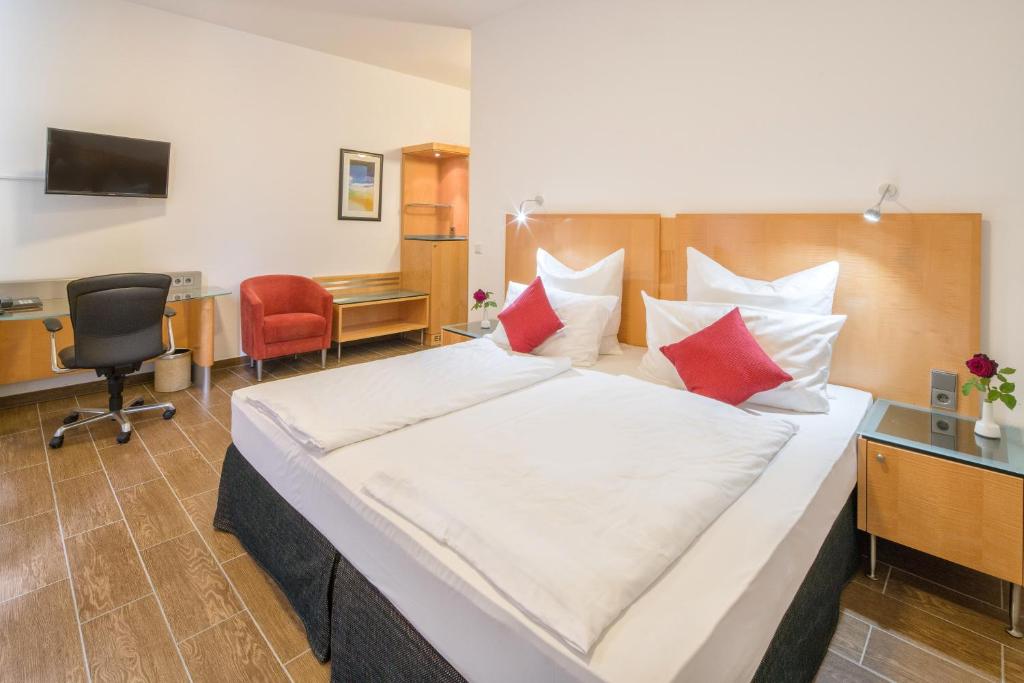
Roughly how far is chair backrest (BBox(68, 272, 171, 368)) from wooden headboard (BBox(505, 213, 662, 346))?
243cm

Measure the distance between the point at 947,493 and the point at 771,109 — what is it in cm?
190

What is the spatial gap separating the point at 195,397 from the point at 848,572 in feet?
14.1

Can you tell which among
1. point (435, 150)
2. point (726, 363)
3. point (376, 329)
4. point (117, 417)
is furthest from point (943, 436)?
point (435, 150)

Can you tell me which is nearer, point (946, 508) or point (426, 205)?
point (946, 508)

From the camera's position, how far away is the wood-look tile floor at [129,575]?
1622mm

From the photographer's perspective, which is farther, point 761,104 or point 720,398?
point 761,104

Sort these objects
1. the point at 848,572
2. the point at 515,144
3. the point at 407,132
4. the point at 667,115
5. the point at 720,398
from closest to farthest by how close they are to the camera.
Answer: the point at 848,572, the point at 720,398, the point at 667,115, the point at 515,144, the point at 407,132

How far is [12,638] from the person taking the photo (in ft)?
5.52

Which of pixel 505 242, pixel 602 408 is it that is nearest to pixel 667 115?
pixel 505 242

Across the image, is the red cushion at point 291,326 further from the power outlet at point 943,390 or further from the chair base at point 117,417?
the power outlet at point 943,390

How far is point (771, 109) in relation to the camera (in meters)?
2.62

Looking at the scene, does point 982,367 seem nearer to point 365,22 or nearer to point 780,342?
point 780,342

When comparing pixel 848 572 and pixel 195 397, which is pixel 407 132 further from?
pixel 848 572

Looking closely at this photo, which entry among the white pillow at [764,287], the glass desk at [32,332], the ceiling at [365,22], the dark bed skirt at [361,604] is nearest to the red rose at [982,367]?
the white pillow at [764,287]
